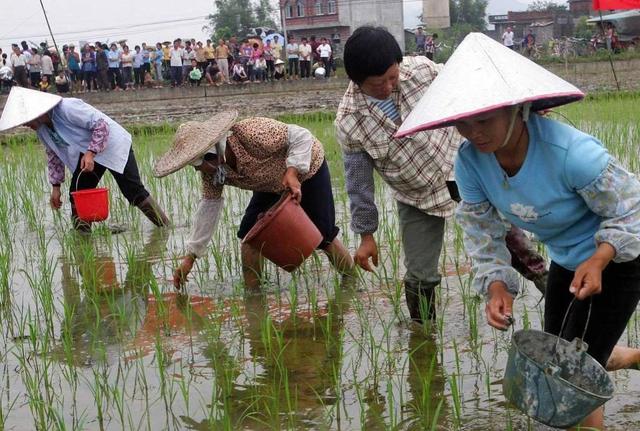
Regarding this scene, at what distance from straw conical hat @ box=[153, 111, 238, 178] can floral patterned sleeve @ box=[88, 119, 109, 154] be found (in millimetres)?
1641

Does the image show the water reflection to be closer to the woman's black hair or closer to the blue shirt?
the woman's black hair

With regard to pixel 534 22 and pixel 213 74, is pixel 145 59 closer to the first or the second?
pixel 213 74

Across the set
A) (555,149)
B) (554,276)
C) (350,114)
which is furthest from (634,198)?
(350,114)

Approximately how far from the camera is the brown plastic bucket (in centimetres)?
325

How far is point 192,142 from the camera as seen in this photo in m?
3.16

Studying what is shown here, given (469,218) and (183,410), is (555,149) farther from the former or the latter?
(183,410)

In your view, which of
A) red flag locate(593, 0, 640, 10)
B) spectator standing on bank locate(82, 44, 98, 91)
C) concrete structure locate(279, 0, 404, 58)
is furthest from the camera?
concrete structure locate(279, 0, 404, 58)

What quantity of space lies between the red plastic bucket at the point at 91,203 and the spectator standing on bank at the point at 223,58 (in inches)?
599

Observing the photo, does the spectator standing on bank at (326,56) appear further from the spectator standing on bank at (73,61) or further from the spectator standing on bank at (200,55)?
the spectator standing on bank at (73,61)

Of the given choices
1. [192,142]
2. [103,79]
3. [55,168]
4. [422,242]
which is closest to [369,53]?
[422,242]

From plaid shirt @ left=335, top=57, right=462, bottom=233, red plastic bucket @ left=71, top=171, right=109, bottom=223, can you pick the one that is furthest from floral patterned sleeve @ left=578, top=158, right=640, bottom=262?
red plastic bucket @ left=71, top=171, right=109, bottom=223

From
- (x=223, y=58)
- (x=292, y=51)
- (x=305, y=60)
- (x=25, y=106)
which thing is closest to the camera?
(x=25, y=106)

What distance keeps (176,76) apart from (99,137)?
14953 millimetres

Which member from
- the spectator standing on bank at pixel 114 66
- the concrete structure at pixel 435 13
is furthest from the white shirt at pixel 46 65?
the concrete structure at pixel 435 13
